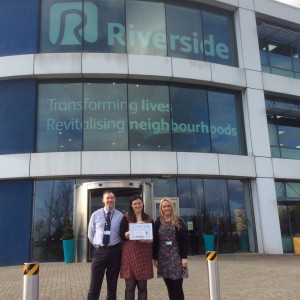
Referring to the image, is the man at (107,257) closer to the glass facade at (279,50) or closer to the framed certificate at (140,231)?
the framed certificate at (140,231)

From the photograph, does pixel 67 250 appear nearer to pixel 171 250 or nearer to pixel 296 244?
pixel 171 250

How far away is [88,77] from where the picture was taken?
15.3 m

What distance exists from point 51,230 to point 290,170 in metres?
11.2

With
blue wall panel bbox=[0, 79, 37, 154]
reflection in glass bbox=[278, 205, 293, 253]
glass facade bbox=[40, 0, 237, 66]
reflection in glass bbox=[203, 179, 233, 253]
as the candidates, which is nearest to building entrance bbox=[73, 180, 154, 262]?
reflection in glass bbox=[203, 179, 233, 253]

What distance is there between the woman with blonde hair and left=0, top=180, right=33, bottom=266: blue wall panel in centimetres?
997

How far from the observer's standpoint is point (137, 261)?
505cm

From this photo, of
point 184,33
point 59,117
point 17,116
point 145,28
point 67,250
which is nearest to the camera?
point 67,250

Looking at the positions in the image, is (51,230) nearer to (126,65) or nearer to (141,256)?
(126,65)

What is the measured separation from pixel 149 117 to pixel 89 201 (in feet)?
14.4

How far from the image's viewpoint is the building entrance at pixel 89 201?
13469 millimetres

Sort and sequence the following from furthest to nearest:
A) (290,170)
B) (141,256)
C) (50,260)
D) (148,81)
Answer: (290,170)
(148,81)
(50,260)
(141,256)

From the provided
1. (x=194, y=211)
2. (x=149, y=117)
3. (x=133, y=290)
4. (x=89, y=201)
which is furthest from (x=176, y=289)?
(x=149, y=117)

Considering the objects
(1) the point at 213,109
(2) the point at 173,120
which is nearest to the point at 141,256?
(2) the point at 173,120

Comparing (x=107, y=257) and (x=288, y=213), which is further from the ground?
(x=288, y=213)
